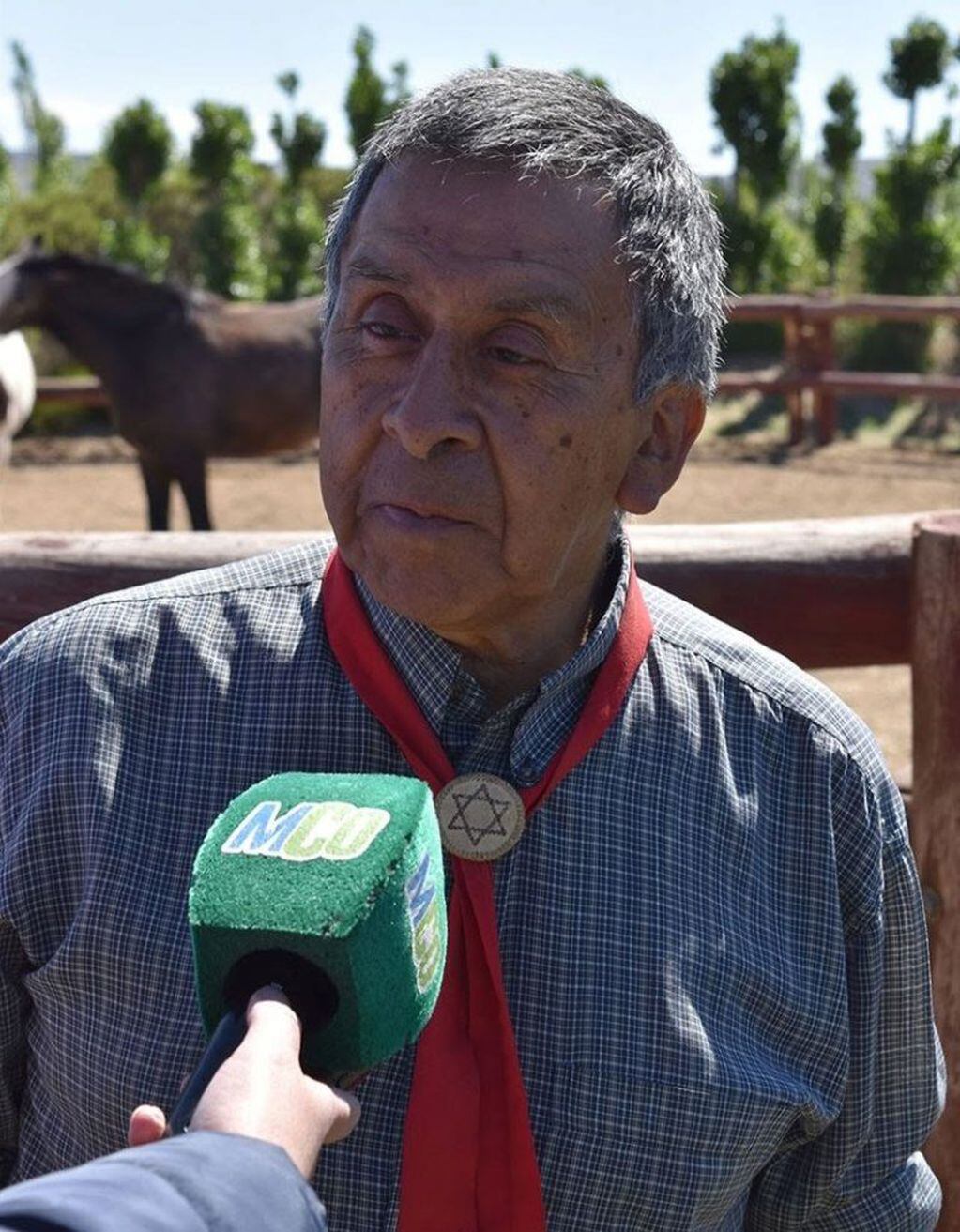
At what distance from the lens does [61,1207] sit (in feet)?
2.68

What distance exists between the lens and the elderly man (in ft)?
4.62

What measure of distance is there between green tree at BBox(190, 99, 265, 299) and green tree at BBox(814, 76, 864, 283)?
24.2 feet

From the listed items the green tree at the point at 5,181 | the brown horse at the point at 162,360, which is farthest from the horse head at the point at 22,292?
the green tree at the point at 5,181

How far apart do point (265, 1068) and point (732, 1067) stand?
66 centimetres

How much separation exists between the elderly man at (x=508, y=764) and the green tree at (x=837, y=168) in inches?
764

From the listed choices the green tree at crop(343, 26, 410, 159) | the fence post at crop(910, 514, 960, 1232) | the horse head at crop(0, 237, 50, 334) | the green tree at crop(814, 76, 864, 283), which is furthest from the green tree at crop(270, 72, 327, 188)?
the fence post at crop(910, 514, 960, 1232)

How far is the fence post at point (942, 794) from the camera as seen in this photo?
7.58ft

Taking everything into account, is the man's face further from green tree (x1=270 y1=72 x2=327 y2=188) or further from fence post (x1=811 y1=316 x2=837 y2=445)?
green tree (x1=270 y1=72 x2=327 y2=188)

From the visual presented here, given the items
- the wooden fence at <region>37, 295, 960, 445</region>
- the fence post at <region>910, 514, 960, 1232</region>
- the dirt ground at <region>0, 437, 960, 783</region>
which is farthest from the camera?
the wooden fence at <region>37, 295, 960, 445</region>

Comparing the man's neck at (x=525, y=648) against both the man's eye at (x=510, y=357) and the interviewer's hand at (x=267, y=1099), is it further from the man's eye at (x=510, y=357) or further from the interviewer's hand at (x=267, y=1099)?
the interviewer's hand at (x=267, y=1099)

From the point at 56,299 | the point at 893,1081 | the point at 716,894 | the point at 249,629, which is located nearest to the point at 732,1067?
the point at 716,894

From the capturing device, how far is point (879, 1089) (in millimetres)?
1634

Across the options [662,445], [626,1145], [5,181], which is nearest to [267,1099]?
[626,1145]

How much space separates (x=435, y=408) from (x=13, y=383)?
27.4 feet
